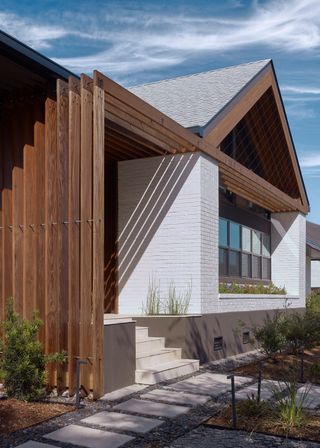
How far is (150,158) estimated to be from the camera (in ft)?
38.5

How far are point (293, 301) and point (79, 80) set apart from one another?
1206 centimetres

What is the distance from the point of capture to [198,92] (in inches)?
550

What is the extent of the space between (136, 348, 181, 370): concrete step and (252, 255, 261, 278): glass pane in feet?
25.8

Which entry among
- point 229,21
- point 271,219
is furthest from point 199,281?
Answer: point 271,219

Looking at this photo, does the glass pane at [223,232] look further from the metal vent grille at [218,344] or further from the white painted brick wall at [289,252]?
the white painted brick wall at [289,252]

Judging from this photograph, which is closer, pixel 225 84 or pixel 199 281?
pixel 199 281

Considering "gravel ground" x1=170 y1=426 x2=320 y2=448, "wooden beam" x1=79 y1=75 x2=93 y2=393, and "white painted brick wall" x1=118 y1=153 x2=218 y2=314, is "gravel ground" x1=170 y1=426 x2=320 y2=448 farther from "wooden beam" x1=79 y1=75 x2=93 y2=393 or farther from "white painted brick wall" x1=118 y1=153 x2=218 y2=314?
"white painted brick wall" x1=118 y1=153 x2=218 y2=314

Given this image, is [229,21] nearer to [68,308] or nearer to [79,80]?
[79,80]

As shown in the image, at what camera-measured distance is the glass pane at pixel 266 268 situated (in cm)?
1853

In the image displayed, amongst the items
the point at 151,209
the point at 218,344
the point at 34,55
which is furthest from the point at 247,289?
the point at 34,55

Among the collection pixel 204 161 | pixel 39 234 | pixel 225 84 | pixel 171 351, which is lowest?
pixel 171 351

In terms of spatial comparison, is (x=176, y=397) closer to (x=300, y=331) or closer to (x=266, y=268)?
(x=300, y=331)

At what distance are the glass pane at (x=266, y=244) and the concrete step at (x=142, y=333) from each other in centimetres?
903

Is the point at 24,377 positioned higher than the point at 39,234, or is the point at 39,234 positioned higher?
the point at 39,234
